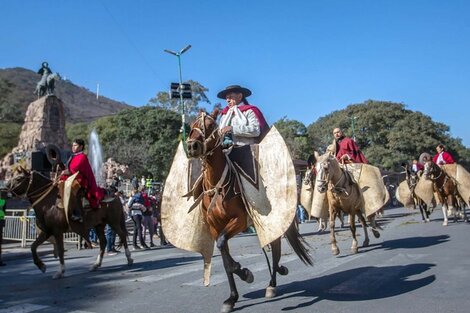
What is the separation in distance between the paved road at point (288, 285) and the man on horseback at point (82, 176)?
153 centimetres

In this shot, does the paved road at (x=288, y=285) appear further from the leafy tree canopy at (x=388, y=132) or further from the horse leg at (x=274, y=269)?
the leafy tree canopy at (x=388, y=132)

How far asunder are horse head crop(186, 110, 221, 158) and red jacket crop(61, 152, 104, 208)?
Result: 199 inches

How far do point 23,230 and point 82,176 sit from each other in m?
9.15

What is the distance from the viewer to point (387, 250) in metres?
9.65

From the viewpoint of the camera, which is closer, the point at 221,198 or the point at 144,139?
the point at 221,198

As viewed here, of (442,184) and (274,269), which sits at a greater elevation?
(442,184)

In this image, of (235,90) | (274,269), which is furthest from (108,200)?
(274,269)

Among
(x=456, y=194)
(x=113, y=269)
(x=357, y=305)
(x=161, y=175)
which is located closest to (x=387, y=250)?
(x=357, y=305)

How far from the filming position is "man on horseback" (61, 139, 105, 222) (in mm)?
9508

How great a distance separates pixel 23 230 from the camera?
1695 centimetres

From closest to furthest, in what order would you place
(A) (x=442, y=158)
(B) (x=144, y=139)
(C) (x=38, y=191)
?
(C) (x=38, y=191)
(A) (x=442, y=158)
(B) (x=144, y=139)

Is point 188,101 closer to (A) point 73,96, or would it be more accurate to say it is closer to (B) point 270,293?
(B) point 270,293

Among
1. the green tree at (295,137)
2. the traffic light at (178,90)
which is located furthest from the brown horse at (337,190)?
the green tree at (295,137)

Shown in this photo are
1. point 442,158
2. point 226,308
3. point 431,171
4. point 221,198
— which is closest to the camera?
point 226,308
